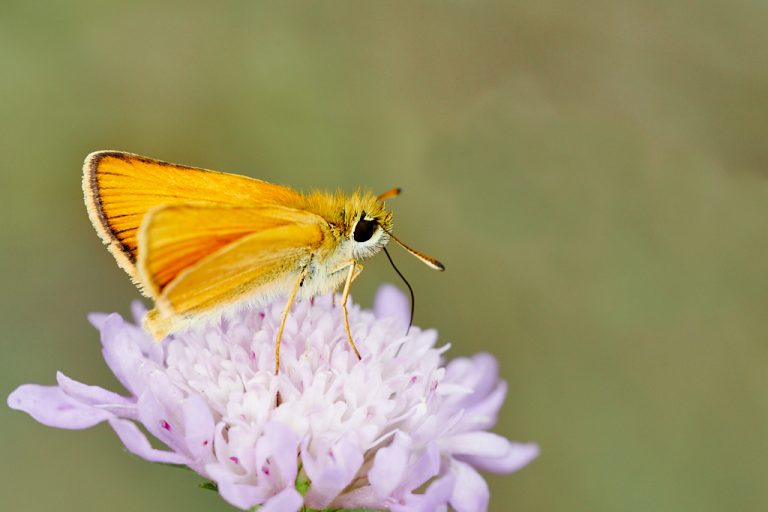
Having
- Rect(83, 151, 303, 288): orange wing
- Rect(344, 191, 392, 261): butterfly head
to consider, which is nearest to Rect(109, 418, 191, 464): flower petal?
Rect(83, 151, 303, 288): orange wing

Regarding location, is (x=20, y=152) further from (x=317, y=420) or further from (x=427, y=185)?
(x=317, y=420)

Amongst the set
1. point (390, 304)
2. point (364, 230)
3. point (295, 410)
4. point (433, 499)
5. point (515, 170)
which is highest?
point (515, 170)

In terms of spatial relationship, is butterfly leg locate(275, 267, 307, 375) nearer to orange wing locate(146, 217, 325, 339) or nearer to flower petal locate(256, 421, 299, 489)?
orange wing locate(146, 217, 325, 339)

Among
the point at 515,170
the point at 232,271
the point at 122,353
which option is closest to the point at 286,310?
the point at 232,271

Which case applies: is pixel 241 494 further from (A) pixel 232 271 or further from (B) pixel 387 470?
(A) pixel 232 271

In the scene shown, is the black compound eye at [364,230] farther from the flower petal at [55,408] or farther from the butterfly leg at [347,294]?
the flower petal at [55,408]

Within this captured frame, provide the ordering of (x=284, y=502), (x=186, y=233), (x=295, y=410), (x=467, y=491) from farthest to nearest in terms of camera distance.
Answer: (x=467, y=491) → (x=295, y=410) → (x=186, y=233) → (x=284, y=502)

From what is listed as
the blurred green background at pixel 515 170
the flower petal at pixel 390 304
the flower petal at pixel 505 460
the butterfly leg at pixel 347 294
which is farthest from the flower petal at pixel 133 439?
the blurred green background at pixel 515 170
